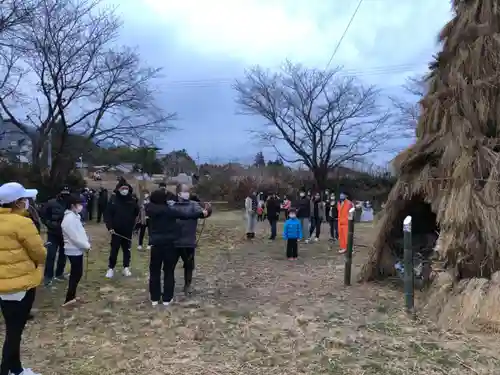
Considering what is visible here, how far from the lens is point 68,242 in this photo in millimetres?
6918

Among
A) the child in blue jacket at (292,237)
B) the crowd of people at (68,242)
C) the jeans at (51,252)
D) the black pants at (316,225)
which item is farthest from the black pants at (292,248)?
the jeans at (51,252)

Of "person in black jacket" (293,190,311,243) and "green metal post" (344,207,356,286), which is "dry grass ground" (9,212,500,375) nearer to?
"green metal post" (344,207,356,286)

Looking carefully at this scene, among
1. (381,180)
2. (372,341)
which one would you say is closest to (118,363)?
(372,341)

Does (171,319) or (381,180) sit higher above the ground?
(381,180)

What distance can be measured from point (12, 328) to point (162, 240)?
2.93m

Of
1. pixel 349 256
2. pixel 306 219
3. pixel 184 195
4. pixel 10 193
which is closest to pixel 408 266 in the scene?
pixel 349 256

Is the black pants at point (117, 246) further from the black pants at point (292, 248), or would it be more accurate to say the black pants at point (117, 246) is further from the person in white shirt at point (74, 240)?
the black pants at point (292, 248)

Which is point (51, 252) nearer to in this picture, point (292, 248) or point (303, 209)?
point (292, 248)

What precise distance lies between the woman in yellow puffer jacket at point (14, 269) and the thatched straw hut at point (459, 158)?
5.11m

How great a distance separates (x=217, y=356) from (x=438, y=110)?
17.2 ft

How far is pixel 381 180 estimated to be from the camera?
38.4 metres

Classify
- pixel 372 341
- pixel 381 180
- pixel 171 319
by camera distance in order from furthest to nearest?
1. pixel 381 180
2. pixel 171 319
3. pixel 372 341

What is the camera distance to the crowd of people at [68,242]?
4.27 metres

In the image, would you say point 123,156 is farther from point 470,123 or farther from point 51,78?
point 470,123
